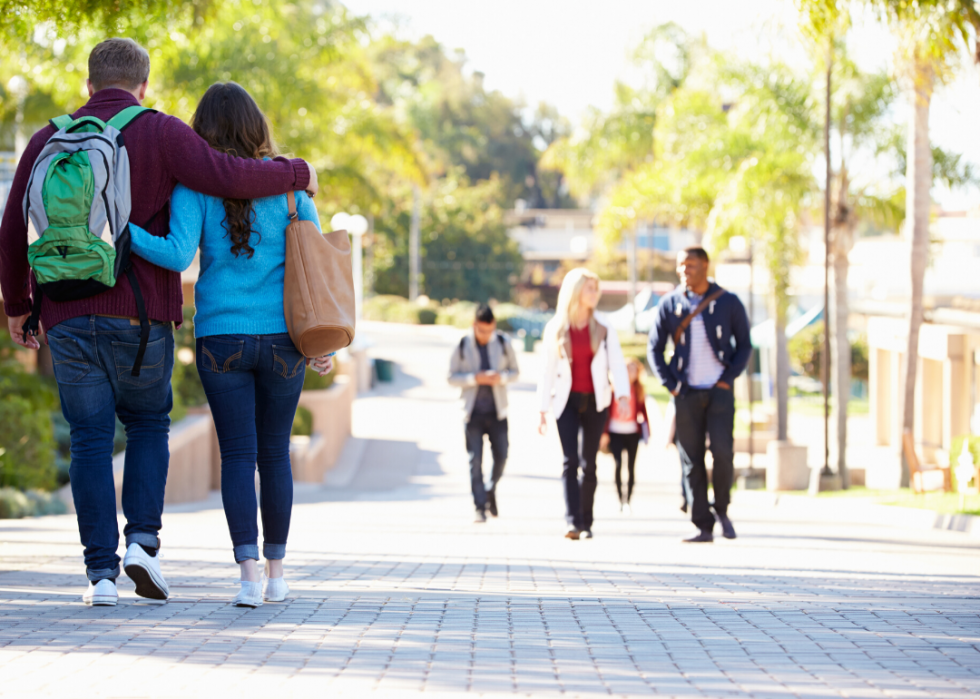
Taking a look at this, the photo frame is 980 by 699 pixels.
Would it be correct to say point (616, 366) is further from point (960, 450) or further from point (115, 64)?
point (960, 450)

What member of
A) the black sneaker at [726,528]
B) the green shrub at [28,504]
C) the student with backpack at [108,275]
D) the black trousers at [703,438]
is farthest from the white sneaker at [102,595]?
the green shrub at [28,504]

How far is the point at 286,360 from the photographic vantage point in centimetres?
439

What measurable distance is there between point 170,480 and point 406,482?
23.2ft

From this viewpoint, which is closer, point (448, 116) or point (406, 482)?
point (406, 482)

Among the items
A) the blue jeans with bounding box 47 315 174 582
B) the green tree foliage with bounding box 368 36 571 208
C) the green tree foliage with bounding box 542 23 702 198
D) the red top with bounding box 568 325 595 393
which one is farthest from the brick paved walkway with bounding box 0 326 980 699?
the green tree foliage with bounding box 368 36 571 208

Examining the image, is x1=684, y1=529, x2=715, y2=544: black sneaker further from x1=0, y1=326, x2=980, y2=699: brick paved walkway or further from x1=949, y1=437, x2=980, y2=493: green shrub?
x1=949, y1=437, x2=980, y2=493: green shrub

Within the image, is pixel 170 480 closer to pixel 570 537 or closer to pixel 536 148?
pixel 570 537

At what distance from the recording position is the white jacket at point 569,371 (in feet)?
26.0

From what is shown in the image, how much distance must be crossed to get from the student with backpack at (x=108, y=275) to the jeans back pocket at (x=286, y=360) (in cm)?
43

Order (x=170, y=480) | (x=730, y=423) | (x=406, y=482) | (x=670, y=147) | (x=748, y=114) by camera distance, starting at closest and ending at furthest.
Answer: (x=730, y=423), (x=170, y=480), (x=406, y=482), (x=748, y=114), (x=670, y=147)

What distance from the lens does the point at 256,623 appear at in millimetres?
4031

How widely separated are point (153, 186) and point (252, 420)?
0.95 meters

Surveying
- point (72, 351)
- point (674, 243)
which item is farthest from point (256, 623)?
point (674, 243)

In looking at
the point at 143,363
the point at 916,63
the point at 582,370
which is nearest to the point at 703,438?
the point at 582,370
